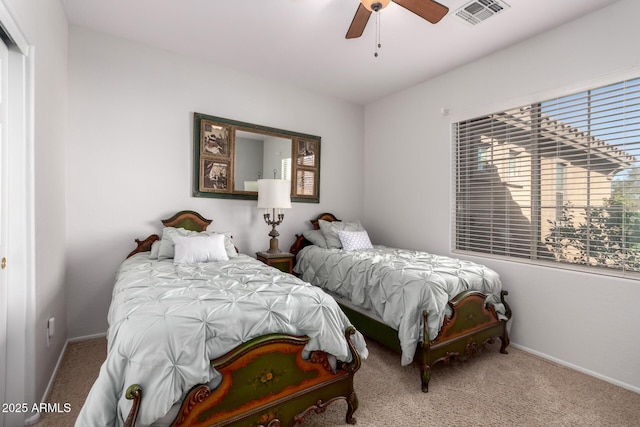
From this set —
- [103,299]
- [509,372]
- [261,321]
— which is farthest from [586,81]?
[103,299]

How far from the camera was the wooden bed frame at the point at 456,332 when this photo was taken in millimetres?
2156

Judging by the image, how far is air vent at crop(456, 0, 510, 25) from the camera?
234 centimetres

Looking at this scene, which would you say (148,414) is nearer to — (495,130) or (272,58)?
(272,58)

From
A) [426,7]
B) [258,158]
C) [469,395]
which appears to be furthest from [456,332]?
[258,158]

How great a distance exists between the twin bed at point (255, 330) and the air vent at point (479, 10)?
205 cm

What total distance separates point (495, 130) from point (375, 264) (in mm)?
1875

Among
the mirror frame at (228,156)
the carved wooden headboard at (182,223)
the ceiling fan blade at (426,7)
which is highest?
the ceiling fan blade at (426,7)

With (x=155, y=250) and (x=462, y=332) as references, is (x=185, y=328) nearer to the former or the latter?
(x=155, y=250)

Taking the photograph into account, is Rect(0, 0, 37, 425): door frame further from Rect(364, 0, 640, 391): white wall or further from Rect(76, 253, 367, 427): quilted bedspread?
Rect(364, 0, 640, 391): white wall

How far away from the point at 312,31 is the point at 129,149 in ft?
6.70

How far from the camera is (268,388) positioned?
149cm

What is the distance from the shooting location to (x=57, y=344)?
2.34m

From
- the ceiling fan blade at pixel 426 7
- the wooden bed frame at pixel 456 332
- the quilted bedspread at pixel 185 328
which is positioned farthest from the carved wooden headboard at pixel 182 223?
the ceiling fan blade at pixel 426 7

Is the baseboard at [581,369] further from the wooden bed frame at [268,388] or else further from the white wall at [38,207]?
the white wall at [38,207]
